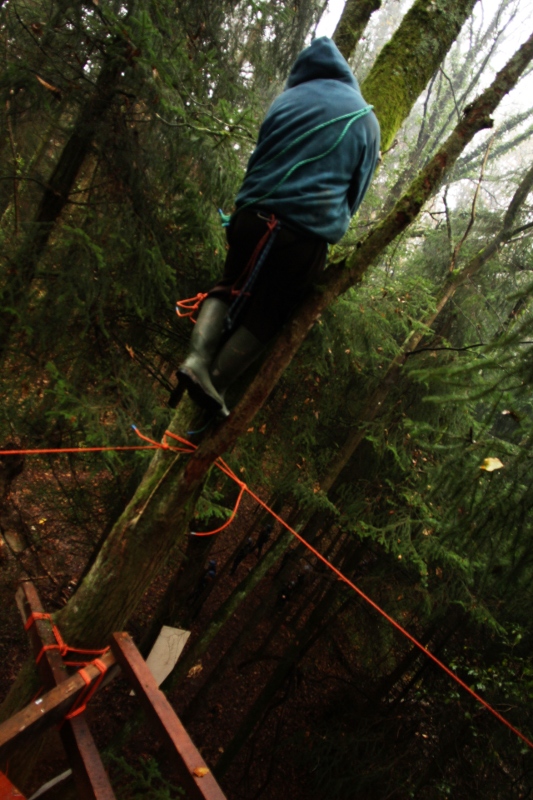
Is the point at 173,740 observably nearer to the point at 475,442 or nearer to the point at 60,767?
the point at 475,442

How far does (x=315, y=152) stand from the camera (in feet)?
7.33

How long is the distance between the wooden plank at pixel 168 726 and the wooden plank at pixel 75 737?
0.83ft

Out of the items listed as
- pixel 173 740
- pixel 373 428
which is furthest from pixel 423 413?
pixel 173 740

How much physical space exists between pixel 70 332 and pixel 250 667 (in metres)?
10.9

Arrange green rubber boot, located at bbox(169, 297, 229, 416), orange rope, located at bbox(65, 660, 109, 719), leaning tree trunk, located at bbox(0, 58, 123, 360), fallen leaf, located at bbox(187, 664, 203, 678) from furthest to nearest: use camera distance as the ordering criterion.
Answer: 1. fallen leaf, located at bbox(187, 664, 203, 678)
2. leaning tree trunk, located at bbox(0, 58, 123, 360)
3. green rubber boot, located at bbox(169, 297, 229, 416)
4. orange rope, located at bbox(65, 660, 109, 719)

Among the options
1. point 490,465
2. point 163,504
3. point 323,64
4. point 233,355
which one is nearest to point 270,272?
point 233,355

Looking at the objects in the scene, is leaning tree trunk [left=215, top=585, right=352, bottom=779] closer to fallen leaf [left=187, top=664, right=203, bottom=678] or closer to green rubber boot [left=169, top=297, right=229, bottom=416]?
fallen leaf [left=187, top=664, right=203, bottom=678]

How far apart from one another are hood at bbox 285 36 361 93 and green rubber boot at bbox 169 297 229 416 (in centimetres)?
114

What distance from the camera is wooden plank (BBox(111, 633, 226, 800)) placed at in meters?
1.83

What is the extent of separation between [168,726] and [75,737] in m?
0.46

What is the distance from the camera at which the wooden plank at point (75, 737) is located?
2027 millimetres

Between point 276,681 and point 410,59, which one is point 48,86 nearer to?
point 410,59

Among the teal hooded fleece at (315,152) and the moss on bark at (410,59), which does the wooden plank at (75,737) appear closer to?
the teal hooded fleece at (315,152)

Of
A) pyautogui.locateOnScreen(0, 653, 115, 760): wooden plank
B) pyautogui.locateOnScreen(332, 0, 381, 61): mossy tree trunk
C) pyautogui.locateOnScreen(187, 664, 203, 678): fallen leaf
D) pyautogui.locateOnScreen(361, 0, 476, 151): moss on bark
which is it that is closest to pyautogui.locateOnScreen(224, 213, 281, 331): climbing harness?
pyautogui.locateOnScreen(361, 0, 476, 151): moss on bark
